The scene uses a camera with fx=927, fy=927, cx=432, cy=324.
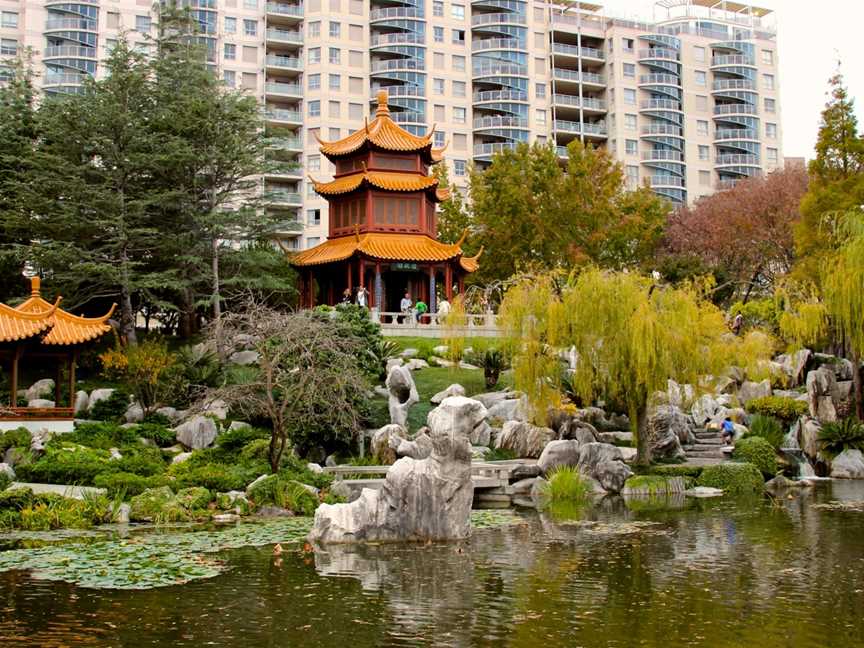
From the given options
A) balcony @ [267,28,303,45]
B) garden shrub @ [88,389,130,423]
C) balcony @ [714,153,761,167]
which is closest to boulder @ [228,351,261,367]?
garden shrub @ [88,389,130,423]

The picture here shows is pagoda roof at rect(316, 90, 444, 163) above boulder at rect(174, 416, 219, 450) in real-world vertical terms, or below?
above

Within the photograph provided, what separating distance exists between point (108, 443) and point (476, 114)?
4974 cm

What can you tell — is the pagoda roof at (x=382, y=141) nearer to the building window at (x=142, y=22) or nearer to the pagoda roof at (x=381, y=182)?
the pagoda roof at (x=381, y=182)

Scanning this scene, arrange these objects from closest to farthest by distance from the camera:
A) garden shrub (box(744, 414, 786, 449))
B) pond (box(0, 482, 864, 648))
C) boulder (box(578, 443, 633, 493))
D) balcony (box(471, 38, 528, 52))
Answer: pond (box(0, 482, 864, 648))
boulder (box(578, 443, 633, 493))
garden shrub (box(744, 414, 786, 449))
balcony (box(471, 38, 528, 52))

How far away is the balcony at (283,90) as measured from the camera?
61.2 m

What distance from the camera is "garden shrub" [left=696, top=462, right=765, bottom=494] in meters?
20.6

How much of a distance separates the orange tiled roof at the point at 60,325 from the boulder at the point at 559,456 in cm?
1173

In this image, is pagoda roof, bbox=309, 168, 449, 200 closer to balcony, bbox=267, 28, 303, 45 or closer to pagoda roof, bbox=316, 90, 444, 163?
pagoda roof, bbox=316, 90, 444, 163

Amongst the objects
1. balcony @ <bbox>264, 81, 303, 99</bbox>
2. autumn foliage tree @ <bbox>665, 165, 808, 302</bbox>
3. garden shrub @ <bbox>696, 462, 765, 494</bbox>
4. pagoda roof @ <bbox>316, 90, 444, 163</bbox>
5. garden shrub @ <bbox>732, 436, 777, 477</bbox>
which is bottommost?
garden shrub @ <bbox>696, 462, 765, 494</bbox>

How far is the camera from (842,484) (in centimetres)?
2158

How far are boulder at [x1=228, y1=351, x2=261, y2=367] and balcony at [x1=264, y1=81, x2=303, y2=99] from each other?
35331 millimetres

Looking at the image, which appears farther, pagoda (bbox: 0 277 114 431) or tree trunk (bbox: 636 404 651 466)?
pagoda (bbox: 0 277 114 431)

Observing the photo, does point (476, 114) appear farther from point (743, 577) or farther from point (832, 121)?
point (743, 577)

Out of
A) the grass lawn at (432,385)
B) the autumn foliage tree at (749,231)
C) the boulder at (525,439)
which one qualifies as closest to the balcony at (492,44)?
the autumn foliage tree at (749,231)
